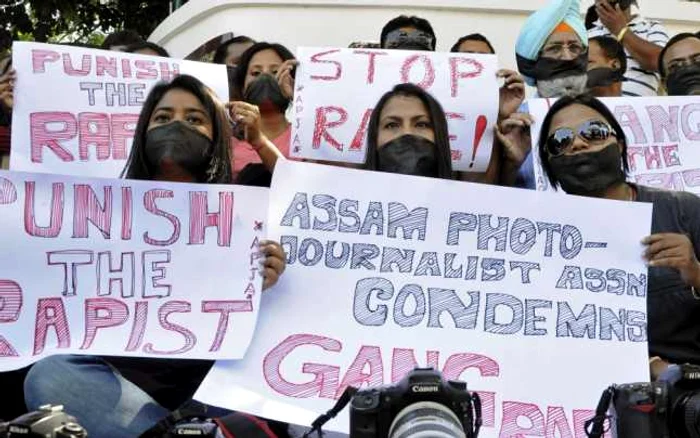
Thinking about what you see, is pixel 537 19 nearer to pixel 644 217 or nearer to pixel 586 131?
pixel 586 131

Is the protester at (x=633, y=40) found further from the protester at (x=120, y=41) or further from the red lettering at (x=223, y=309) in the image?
the red lettering at (x=223, y=309)

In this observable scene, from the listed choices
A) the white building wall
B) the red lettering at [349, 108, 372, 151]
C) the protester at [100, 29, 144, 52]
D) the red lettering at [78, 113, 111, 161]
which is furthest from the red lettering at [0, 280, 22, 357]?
the white building wall

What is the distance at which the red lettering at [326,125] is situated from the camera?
5371 millimetres

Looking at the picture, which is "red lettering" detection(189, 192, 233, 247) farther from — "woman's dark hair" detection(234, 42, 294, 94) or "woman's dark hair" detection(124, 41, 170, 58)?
"woman's dark hair" detection(124, 41, 170, 58)

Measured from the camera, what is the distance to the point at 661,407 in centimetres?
318

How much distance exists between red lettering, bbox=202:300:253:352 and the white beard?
2019mm

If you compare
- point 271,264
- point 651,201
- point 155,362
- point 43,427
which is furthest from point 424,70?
point 43,427

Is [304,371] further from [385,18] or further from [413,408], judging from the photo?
[385,18]

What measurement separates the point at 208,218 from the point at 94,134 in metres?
1.14

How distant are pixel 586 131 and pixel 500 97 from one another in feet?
3.00

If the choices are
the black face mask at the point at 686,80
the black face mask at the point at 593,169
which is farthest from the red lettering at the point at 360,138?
the black face mask at the point at 686,80

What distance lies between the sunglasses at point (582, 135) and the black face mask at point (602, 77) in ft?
5.25

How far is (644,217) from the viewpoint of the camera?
4324 mm

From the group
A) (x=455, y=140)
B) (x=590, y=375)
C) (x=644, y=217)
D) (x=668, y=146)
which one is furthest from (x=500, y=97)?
(x=590, y=375)
